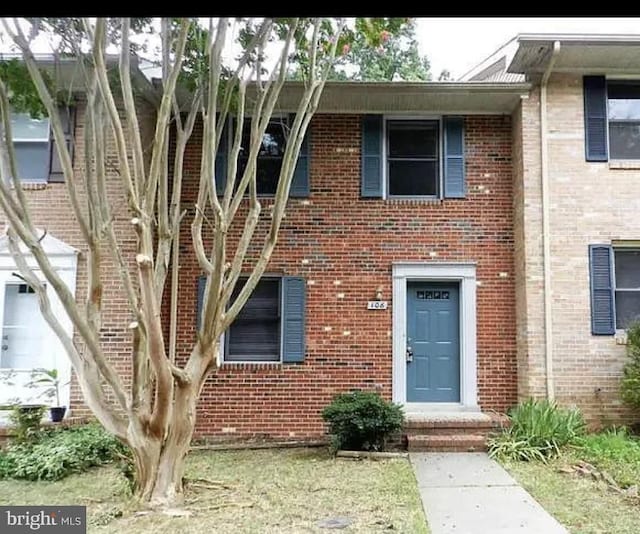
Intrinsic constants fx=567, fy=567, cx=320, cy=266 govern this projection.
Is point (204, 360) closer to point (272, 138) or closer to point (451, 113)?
point (272, 138)

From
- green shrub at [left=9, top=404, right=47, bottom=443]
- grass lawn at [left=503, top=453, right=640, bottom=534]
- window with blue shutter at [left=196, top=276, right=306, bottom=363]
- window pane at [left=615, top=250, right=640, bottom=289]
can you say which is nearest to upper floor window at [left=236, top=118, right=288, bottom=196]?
window with blue shutter at [left=196, top=276, right=306, bottom=363]

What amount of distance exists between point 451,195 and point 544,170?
1.26 meters

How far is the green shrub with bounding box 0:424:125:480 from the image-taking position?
19.7 feet

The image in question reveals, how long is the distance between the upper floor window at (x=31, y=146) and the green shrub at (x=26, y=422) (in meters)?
3.11

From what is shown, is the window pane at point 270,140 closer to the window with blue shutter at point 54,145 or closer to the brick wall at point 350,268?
the brick wall at point 350,268

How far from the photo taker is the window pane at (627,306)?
7.64 metres

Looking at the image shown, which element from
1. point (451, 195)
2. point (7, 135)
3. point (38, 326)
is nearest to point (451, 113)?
point (451, 195)

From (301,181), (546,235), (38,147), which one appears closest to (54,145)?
(38,147)

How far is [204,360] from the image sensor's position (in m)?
5.07

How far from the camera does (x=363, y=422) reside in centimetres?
652

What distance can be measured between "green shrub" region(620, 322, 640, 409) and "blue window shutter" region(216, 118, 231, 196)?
5734 mm

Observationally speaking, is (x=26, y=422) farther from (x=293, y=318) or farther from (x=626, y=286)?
(x=626, y=286)

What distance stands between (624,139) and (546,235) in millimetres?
1808

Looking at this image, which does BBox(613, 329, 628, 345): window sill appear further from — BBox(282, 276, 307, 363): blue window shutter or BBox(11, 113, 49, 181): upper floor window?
BBox(11, 113, 49, 181): upper floor window
